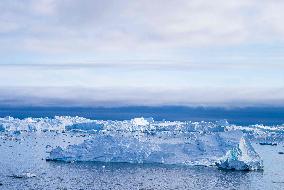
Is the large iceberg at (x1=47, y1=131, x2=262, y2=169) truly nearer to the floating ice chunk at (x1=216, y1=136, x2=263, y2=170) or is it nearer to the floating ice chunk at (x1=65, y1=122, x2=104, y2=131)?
the floating ice chunk at (x1=216, y1=136, x2=263, y2=170)

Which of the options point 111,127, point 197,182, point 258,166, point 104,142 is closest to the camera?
point 197,182

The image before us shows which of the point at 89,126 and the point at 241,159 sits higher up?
the point at 241,159

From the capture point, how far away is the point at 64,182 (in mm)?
52219

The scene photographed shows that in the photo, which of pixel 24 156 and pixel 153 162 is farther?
pixel 24 156

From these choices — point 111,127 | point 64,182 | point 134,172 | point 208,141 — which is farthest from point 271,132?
point 64,182

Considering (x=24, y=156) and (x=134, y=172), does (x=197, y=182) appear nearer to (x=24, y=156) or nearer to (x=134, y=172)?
(x=134, y=172)

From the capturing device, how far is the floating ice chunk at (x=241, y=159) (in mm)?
64375

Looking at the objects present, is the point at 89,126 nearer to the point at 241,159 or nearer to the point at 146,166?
the point at 146,166

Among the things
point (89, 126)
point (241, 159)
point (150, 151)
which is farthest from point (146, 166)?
point (89, 126)

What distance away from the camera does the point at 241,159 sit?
66.1 metres

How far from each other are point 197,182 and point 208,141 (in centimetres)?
1857

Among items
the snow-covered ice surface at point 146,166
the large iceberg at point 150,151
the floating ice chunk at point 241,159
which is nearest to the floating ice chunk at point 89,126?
the snow-covered ice surface at point 146,166

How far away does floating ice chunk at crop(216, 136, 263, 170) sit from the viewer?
64375 millimetres

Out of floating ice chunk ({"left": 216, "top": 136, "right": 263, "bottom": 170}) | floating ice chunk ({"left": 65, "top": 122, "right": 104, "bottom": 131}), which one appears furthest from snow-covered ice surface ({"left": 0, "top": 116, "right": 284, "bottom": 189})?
floating ice chunk ({"left": 65, "top": 122, "right": 104, "bottom": 131})
